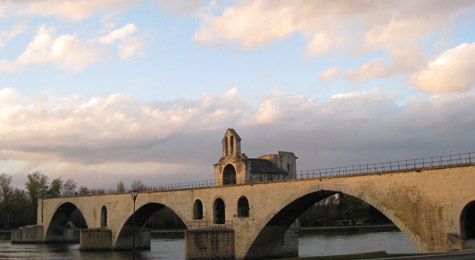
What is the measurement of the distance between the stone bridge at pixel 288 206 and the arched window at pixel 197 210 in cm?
11

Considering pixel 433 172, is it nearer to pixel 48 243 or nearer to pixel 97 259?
pixel 97 259

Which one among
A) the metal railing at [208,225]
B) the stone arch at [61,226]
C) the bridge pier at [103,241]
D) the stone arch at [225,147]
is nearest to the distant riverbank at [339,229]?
the stone arch at [61,226]

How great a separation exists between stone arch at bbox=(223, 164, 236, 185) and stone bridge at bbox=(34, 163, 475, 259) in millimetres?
2731

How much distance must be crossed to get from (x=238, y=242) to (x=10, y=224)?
75826 mm

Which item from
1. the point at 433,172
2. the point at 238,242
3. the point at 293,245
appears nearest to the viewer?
the point at 433,172

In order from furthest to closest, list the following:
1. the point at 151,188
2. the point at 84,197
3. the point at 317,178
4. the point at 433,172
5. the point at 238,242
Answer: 1. the point at 84,197
2. the point at 151,188
3. the point at 238,242
4. the point at 317,178
5. the point at 433,172

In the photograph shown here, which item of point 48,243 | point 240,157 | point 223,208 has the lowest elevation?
point 48,243

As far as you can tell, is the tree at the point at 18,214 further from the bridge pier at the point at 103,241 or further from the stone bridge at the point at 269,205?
the bridge pier at the point at 103,241

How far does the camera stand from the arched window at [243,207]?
158ft

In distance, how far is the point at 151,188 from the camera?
2457 inches

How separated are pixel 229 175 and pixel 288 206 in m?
11.7

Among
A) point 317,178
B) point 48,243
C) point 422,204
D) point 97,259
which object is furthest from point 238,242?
point 48,243

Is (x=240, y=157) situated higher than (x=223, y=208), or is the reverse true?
(x=240, y=157)

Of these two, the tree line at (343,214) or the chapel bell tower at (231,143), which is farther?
the tree line at (343,214)
